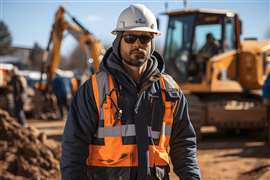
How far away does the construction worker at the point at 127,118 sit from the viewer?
297 cm

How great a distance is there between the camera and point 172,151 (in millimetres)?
3250

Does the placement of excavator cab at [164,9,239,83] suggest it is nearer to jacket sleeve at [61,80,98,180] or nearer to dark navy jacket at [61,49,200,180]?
dark navy jacket at [61,49,200,180]

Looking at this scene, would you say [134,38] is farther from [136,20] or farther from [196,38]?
[196,38]

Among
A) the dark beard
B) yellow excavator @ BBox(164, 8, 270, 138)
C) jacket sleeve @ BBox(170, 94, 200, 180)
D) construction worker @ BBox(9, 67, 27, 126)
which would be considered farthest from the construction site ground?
the dark beard

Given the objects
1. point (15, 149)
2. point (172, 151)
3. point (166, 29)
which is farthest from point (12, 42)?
point (172, 151)

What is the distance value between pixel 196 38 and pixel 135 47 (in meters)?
9.93

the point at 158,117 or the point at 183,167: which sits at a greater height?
the point at 158,117

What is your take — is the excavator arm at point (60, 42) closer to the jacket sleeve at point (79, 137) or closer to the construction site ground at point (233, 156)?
the construction site ground at point (233, 156)

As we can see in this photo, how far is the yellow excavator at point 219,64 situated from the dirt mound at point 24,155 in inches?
181

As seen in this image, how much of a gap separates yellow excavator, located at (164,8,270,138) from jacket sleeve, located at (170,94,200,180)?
29.8 ft

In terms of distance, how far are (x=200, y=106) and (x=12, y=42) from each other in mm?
56733

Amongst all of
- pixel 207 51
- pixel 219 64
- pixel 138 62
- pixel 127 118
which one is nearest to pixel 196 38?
pixel 207 51

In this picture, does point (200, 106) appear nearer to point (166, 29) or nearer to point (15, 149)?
point (166, 29)

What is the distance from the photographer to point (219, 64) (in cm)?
1263
